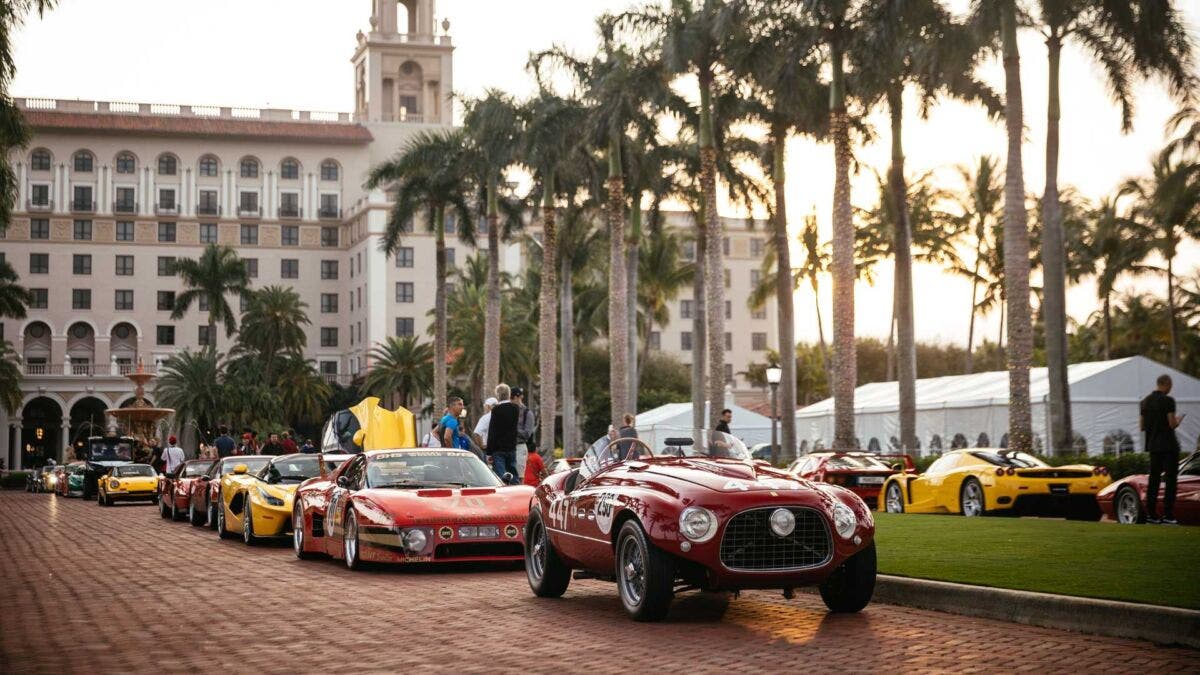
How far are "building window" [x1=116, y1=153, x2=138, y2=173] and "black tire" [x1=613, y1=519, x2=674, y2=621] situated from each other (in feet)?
371

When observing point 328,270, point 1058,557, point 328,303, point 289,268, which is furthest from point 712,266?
point 289,268

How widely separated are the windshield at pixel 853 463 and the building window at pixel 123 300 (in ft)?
319

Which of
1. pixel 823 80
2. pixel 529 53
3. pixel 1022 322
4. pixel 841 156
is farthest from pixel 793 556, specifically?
pixel 529 53

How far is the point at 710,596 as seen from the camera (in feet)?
40.1

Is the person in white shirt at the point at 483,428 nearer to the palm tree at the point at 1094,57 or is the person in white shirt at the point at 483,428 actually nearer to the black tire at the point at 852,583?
the black tire at the point at 852,583

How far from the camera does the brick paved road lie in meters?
8.45

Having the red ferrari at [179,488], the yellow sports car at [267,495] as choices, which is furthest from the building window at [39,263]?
the yellow sports car at [267,495]

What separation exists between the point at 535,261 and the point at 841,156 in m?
53.1

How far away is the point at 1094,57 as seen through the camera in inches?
1371

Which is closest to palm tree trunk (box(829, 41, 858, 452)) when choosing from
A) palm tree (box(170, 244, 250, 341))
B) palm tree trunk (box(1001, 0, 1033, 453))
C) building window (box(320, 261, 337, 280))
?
A: palm tree trunk (box(1001, 0, 1033, 453))

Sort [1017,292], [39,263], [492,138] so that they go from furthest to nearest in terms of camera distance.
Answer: [39,263], [492,138], [1017,292]

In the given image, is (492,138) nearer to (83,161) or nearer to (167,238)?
(167,238)

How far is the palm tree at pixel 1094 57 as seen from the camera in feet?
105

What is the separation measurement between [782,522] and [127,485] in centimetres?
3167
